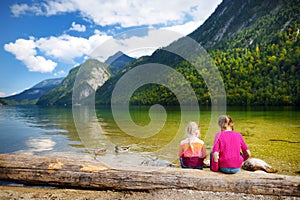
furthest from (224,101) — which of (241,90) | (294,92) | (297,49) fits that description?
(297,49)

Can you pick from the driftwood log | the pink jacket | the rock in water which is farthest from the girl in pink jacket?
the rock in water

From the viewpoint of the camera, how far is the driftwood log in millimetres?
5668

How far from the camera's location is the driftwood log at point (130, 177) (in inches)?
223

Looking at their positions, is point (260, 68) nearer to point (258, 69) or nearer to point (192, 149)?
point (258, 69)

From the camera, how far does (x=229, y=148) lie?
6.07 metres

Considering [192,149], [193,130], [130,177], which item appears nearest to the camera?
[130,177]

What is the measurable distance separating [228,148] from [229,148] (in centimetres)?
2

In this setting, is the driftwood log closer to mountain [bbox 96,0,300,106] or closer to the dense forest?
mountain [bbox 96,0,300,106]

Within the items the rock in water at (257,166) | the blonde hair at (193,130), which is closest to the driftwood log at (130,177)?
the blonde hair at (193,130)

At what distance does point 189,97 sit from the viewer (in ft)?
307

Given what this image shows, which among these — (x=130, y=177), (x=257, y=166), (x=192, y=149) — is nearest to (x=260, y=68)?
(x=257, y=166)

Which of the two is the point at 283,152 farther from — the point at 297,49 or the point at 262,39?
the point at 262,39

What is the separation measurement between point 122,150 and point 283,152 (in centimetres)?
864

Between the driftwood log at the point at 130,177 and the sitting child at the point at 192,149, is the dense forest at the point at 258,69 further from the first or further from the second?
the sitting child at the point at 192,149
